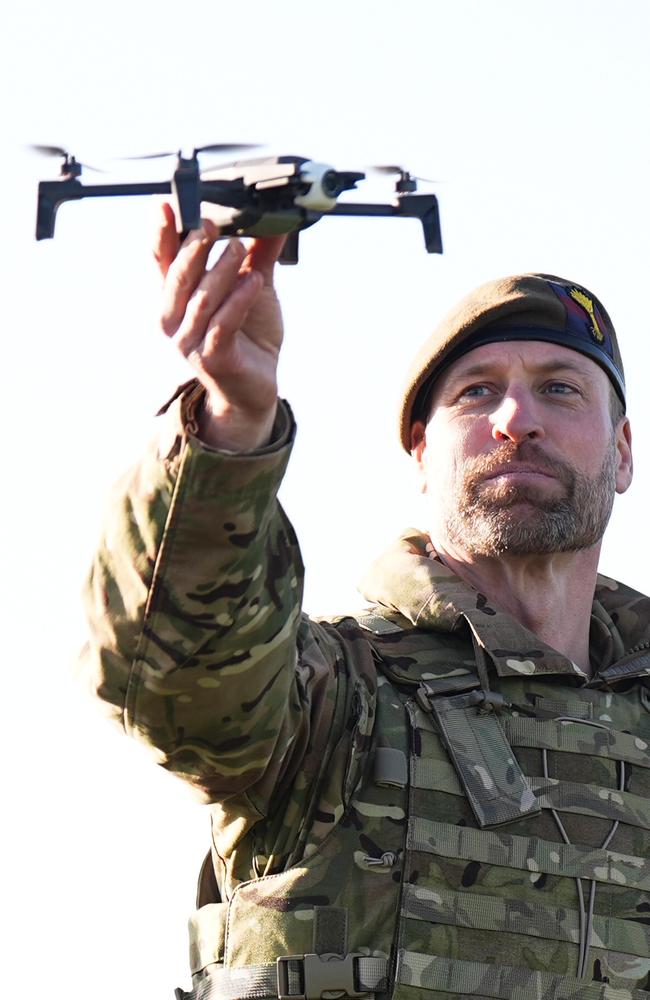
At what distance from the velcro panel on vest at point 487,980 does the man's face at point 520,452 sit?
198 cm

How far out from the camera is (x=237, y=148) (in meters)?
5.20

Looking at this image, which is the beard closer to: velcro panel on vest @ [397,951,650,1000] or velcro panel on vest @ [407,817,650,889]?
velcro panel on vest @ [407,817,650,889]

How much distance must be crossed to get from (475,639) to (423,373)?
64.7 inches

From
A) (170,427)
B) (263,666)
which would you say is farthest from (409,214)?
(263,666)

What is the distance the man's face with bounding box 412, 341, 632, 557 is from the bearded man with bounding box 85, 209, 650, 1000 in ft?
0.04

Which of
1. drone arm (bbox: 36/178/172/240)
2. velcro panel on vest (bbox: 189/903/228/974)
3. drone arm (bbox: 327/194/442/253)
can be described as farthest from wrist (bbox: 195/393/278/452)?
velcro panel on vest (bbox: 189/903/228/974)

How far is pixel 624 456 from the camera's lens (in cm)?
860

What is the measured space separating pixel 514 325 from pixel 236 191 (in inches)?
124

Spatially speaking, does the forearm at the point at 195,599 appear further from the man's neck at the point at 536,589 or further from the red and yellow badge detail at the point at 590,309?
the red and yellow badge detail at the point at 590,309

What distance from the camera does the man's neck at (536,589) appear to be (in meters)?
7.75

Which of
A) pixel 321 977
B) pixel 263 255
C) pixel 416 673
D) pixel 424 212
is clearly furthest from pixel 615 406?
pixel 263 255

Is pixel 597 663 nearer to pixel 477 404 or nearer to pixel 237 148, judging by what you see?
pixel 477 404

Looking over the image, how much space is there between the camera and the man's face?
7570 mm

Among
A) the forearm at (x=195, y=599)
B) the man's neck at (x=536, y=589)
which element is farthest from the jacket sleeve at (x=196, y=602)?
the man's neck at (x=536, y=589)
